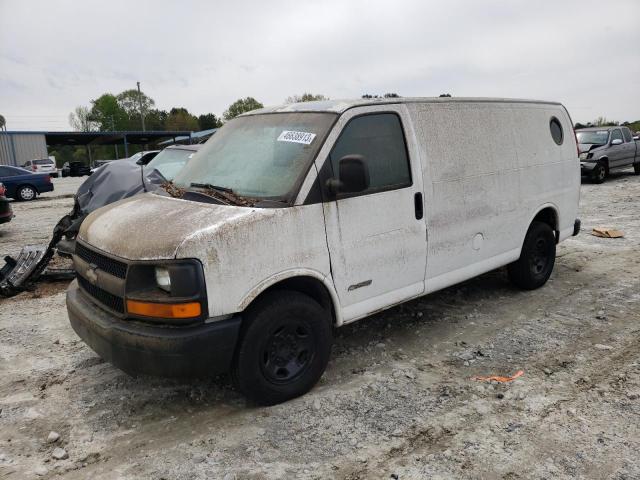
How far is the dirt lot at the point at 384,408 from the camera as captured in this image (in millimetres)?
2885

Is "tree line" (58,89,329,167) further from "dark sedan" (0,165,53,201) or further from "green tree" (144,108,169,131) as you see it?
"dark sedan" (0,165,53,201)

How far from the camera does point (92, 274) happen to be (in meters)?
3.45

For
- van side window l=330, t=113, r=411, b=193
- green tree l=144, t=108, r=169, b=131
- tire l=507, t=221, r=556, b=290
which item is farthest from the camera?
green tree l=144, t=108, r=169, b=131

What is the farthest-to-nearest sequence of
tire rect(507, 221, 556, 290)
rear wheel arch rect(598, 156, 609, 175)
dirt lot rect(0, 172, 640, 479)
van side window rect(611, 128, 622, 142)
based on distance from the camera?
van side window rect(611, 128, 622, 142), rear wheel arch rect(598, 156, 609, 175), tire rect(507, 221, 556, 290), dirt lot rect(0, 172, 640, 479)

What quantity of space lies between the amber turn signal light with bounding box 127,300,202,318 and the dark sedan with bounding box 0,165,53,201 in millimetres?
18323

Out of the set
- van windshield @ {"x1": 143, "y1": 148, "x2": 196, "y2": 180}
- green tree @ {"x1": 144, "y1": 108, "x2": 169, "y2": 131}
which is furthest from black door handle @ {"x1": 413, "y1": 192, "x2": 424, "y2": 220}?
green tree @ {"x1": 144, "y1": 108, "x2": 169, "y2": 131}

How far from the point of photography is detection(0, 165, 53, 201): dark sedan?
18.3m

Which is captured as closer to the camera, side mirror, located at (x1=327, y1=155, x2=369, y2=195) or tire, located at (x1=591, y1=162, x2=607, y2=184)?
side mirror, located at (x1=327, y1=155, x2=369, y2=195)

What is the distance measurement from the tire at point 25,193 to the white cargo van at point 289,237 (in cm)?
1725

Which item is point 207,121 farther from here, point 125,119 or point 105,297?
point 105,297

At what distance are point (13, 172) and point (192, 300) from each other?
1925cm

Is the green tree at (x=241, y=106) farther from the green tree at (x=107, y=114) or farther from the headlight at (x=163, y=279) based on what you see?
the headlight at (x=163, y=279)

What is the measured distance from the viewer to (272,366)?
11.2ft

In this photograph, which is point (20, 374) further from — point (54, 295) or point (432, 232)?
point (432, 232)
